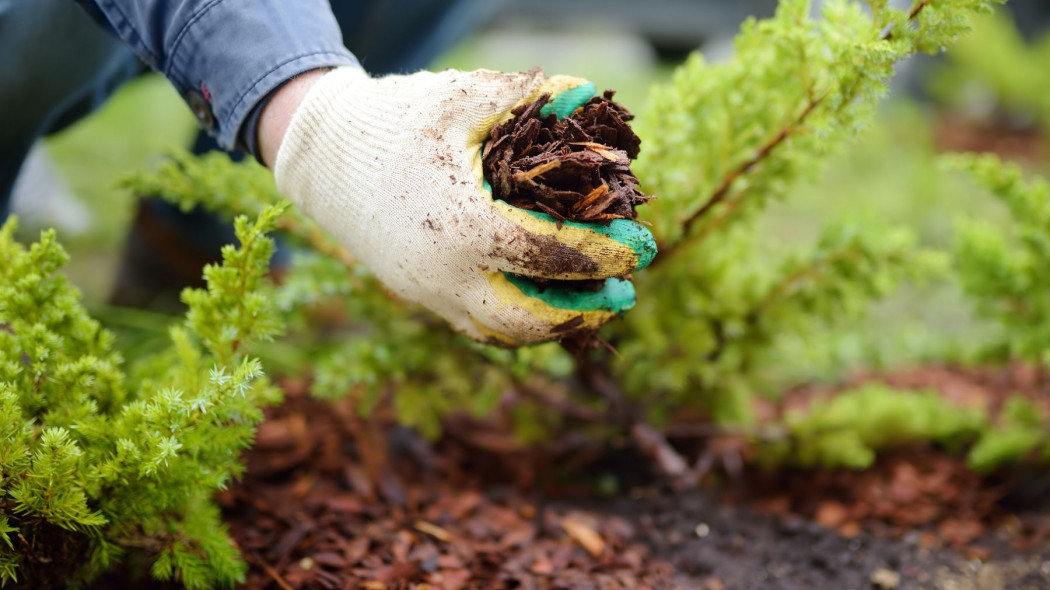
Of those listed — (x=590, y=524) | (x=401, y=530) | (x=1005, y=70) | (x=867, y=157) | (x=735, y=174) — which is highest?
(x=1005, y=70)

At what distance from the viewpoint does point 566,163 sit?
1210mm

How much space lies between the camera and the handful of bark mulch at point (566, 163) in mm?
1225

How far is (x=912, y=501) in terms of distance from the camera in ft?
6.73

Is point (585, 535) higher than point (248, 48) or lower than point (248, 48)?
lower

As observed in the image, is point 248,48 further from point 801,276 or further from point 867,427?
point 867,427

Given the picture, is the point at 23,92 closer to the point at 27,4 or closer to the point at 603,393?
the point at 27,4

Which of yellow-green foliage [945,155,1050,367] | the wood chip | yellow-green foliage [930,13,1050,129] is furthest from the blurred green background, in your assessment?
the wood chip

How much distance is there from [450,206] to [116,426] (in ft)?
2.34

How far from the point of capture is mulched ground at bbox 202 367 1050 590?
1562 mm

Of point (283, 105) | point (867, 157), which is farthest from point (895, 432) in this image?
point (867, 157)

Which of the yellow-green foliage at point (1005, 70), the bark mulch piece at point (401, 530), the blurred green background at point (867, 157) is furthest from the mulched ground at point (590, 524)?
the yellow-green foliage at point (1005, 70)

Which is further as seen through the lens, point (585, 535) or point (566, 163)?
point (585, 535)

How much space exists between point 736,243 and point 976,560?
1.02 metres

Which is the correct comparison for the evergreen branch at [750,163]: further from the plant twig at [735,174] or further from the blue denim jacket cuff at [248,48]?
the blue denim jacket cuff at [248,48]
